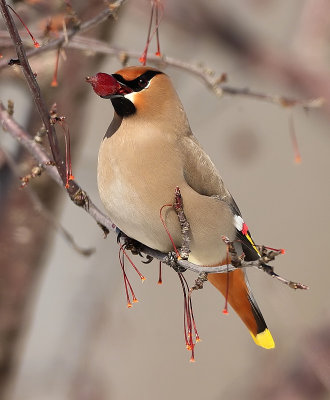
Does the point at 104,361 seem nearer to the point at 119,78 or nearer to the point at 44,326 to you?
the point at 44,326

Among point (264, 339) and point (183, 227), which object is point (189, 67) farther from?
point (264, 339)

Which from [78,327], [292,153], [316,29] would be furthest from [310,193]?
[78,327]

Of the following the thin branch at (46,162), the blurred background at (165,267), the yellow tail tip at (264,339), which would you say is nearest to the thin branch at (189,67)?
the blurred background at (165,267)

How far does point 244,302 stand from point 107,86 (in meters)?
1.09

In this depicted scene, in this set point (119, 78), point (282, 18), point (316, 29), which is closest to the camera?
point (119, 78)

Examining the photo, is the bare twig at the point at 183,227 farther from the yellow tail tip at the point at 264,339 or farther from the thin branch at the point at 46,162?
the yellow tail tip at the point at 264,339

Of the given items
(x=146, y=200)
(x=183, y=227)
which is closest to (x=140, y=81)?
(x=146, y=200)

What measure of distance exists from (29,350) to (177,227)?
3765 mm

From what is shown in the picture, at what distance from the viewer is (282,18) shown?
23.5ft

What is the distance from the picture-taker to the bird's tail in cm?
293

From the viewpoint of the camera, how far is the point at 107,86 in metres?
2.32

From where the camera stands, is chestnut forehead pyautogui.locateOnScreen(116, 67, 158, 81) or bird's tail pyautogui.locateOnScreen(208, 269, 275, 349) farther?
bird's tail pyautogui.locateOnScreen(208, 269, 275, 349)

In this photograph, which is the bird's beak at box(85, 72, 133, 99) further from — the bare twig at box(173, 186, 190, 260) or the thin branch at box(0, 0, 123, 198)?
the bare twig at box(173, 186, 190, 260)

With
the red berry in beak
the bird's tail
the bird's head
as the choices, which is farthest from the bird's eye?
the bird's tail
